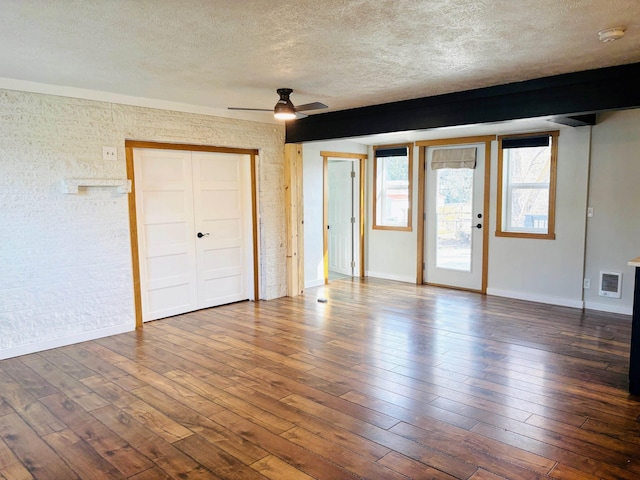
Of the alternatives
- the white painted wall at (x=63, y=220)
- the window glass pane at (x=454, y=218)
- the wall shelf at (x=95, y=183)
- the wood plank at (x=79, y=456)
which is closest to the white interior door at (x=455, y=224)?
the window glass pane at (x=454, y=218)

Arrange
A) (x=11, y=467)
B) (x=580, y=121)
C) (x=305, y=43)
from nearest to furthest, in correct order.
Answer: (x=11, y=467) → (x=305, y=43) → (x=580, y=121)

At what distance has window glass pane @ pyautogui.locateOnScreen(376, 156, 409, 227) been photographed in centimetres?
744

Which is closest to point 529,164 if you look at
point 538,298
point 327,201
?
point 538,298

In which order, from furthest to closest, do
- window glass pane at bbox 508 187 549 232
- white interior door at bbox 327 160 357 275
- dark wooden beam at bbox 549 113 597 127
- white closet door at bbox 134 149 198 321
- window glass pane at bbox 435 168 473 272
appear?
white interior door at bbox 327 160 357 275
window glass pane at bbox 435 168 473 272
window glass pane at bbox 508 187 549 232
white closet door at bbox 134 149 198 321
dark wooden beam at bbox 549 113 597 127

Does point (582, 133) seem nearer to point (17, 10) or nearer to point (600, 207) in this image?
point (600, 207)

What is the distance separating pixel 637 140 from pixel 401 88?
2962 millimetres

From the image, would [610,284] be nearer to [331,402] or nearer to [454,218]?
[454,218]

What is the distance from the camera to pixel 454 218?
6891mm

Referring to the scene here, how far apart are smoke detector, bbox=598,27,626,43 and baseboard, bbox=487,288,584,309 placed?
3770 millimetres

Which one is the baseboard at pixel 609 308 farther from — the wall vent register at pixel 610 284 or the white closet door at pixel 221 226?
the white closet door at pixel 221 226

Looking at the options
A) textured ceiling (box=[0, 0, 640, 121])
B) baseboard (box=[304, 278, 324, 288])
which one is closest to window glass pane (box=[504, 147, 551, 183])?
textured ceiling (box=[0, 0, 640, 121])

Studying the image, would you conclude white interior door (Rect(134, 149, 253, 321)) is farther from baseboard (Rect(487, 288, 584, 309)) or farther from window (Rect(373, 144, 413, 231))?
baseboard (Rect(487, 288, 584, 309))

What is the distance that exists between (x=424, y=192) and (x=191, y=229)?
11.9 ft

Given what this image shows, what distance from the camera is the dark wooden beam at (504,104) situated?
3633 millimetres
